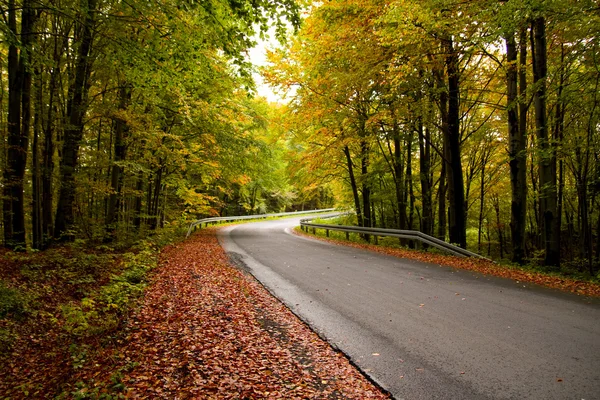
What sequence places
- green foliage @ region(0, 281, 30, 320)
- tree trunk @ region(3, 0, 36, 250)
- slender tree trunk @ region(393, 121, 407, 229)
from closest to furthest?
green foliage @ region(0, 281, 30, 320)
tree trunk @ region(3, 0, 36, 250)
slender tree trunk @ region(393, 121, 407, 229)

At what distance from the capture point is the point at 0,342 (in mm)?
4152

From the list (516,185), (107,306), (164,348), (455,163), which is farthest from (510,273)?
(107,306)

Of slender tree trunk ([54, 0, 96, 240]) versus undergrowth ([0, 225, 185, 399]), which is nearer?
undergrowth ([0, 225, 185, 399])

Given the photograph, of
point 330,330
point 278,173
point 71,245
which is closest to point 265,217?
point 278,173

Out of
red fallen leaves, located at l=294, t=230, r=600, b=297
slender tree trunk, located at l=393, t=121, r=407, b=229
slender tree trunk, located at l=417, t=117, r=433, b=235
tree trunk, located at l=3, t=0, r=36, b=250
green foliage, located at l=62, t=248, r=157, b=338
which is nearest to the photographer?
green foliage, located at l=62, t=248, r=157, b=338

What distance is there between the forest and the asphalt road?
4352 mm

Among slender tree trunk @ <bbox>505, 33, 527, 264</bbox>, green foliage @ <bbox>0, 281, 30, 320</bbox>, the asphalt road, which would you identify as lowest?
the asphalt road

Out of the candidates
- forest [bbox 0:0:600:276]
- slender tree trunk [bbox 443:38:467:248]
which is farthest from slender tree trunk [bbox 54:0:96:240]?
slender tree trunk [bbox 443:38:467:248]

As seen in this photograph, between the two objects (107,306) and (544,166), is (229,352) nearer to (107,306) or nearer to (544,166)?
(107,306)

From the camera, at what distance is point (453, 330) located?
440cm

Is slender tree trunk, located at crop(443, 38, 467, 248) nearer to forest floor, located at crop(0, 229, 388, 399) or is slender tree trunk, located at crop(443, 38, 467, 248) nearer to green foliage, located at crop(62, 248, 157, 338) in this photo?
forest floor, located at crop(0, 229, 388, 399)

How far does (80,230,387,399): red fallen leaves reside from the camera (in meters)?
3.16

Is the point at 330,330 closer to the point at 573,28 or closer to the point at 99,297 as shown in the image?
the point at 99,297

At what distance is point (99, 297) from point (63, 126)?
534cm
